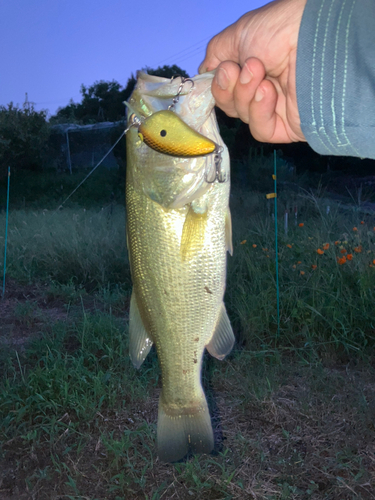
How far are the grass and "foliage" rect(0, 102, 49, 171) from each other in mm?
11925

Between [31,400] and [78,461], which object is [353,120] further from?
[31,400]

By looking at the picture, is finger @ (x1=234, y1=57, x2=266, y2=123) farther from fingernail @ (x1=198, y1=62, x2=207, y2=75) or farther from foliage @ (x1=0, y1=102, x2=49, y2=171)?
foliage @ (x1=0, y1=102, x2=49, y2=171)

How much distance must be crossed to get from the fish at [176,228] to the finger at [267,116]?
20 cm

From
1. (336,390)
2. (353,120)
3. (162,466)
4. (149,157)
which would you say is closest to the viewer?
(353,120)

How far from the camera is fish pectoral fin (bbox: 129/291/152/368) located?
5.05ft

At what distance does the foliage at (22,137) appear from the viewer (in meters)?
15.3

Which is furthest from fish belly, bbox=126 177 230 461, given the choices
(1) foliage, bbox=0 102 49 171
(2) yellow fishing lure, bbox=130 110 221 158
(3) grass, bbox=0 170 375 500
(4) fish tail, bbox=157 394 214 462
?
(1) foliage, bbox=0 102 49 171

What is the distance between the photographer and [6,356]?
11.6ft

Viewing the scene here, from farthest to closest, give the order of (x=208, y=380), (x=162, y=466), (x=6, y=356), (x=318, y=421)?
(x=6, y=356)
(x=208, y=380)
(x=318, y=421)
(x=162, y=466)

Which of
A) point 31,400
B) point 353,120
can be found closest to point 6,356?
point 31,400

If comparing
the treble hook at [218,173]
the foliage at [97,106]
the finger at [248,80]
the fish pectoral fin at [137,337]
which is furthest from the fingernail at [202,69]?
the foliage at [97,106]

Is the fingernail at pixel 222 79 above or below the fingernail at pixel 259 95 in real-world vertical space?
above

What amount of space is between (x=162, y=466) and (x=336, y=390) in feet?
4.23

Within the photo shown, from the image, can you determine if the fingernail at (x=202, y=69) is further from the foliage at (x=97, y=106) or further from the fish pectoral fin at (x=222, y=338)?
the foliage at (x=97, y=106)
